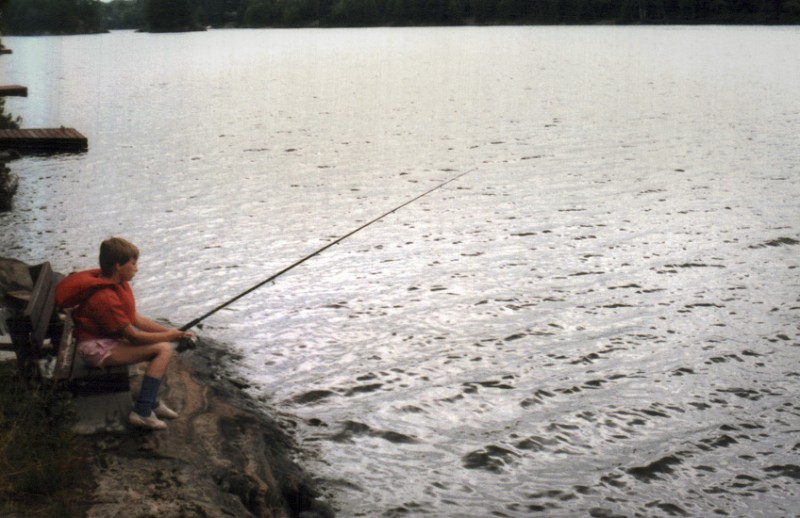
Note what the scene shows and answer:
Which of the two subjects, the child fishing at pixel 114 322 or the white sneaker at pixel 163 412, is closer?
the child fishing at pixel 114 322

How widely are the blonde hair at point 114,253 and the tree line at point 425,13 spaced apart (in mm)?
126638

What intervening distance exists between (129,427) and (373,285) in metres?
6.26

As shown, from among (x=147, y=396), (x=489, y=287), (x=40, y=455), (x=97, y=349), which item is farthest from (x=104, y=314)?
(x=489, y=287)

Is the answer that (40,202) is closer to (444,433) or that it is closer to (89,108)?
(444,433)

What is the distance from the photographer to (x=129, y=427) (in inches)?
250

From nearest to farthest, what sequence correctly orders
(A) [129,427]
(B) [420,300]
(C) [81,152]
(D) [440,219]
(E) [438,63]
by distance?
(A) [129,427], (B) [420,300], (D) [440,219], (C) [81,152], (E) [438,63]

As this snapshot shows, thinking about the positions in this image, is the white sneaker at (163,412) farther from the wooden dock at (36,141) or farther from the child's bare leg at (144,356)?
the wooden dock at (36,141)

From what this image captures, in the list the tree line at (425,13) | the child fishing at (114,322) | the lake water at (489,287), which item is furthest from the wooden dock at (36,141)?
the tree line at (425,13)

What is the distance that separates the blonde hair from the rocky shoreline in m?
1.10

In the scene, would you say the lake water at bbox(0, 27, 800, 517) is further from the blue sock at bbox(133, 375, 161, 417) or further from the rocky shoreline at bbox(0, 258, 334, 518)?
the blue sock at bbox(133, 375, 161, 417)

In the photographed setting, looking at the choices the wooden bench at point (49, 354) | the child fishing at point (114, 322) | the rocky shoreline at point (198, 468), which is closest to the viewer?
the rocky shoreline at point (198, 468)

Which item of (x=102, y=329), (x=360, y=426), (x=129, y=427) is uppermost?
(x=102, y=329)

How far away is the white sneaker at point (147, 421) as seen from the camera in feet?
20.6

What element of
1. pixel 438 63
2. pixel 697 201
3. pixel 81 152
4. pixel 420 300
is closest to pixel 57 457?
pixel 420 300
